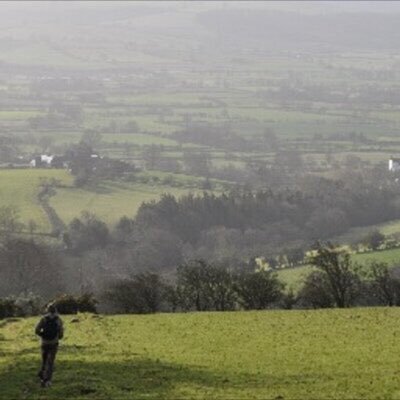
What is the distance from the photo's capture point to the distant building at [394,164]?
95.9 metres

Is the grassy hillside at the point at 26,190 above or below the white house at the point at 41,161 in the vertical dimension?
below

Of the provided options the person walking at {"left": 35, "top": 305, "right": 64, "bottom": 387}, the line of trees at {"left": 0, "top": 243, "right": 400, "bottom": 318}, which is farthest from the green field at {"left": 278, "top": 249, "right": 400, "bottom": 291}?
the person walking at {"left": 35, "top": 305, "right": 64, "bottom": 387}

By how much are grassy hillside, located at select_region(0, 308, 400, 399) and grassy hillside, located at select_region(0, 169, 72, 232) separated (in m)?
37.5

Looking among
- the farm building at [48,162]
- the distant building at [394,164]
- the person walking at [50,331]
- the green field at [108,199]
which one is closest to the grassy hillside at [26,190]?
the green field at [108,199]

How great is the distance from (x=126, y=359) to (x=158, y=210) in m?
47.9

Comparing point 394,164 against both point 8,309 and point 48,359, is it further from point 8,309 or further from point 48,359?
point 48,359

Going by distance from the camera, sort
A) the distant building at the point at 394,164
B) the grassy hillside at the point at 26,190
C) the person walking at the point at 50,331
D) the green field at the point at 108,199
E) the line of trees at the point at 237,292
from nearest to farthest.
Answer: the person walking at the point at 50,331 → the line of trees at the point at 237,292 → the grassy hillside at the point at 26,190 → the green field at the point at 108,199 → the distant building at the point at 394,164

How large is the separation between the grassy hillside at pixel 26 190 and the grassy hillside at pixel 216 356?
123 ft

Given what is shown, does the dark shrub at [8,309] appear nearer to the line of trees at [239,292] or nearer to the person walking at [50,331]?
the line of trees at [239,292]

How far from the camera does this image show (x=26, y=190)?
74.4 meters

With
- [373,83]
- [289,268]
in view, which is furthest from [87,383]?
[373,83]

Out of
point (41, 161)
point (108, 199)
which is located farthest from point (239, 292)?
point (41, 161)

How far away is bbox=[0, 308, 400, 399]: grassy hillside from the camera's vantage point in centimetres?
1856

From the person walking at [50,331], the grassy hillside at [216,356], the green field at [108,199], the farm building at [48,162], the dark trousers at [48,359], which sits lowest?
the grassy hillside at [216,356]
